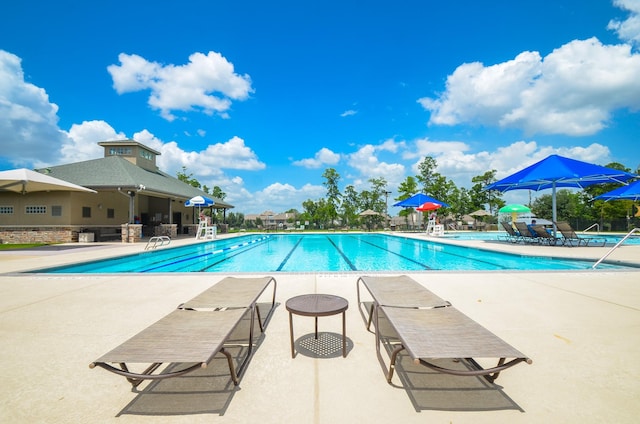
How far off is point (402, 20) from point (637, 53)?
12.2 metres

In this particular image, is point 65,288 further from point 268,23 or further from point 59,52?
point 59,52

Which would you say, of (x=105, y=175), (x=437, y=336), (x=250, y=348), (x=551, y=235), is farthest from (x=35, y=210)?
(x=551, y=235)

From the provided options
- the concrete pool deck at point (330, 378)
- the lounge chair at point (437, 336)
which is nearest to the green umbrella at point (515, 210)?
the concrete pool deck at point (330, 378)

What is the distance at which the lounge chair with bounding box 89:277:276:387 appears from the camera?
1.63 m

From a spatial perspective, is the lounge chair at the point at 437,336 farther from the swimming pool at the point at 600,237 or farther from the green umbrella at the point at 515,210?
the green umbrella at the point at 515,210

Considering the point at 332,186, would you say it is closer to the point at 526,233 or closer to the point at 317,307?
the point at 526,233

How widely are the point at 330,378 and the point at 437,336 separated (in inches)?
34.4

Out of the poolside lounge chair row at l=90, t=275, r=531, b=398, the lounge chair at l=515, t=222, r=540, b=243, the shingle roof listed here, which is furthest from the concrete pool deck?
the shingle roof

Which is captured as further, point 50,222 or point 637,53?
point 50,222

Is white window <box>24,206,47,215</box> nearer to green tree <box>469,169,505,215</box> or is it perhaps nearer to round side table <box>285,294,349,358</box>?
round side table <box>285,294,349,358</box>

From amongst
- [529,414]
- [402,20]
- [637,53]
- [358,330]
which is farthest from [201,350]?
[637,53]

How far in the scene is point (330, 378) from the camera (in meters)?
2.08

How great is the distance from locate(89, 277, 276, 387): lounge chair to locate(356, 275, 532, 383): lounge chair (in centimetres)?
124

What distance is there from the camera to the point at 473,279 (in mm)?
5523
